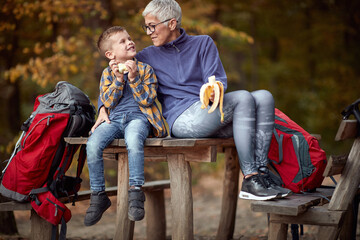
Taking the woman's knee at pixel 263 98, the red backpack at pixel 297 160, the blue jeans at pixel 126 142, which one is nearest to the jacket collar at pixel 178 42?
the blue jeans at pixel 126 142

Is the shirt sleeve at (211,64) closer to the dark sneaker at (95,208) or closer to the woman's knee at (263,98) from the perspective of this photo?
the woman's knee at (263,98)

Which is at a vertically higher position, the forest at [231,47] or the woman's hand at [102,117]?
the forest at [231,47]

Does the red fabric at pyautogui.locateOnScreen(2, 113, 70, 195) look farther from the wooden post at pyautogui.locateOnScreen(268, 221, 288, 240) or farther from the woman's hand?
the wooden post at pyautogui.locateOnScreen(268, 221, 288, 240)

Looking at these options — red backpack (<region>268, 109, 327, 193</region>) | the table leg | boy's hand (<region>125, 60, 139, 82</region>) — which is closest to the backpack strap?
the table leg

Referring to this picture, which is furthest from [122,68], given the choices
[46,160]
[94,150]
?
[46,160]

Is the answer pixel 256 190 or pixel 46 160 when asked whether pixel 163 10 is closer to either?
pixel 46 160

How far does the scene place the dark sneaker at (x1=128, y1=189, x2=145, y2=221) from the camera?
3305 millimetres

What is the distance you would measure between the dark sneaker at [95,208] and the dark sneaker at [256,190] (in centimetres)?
104

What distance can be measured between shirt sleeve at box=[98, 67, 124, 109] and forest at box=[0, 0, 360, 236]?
3743mm

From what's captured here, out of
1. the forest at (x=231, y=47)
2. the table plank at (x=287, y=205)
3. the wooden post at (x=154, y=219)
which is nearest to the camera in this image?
the table plank at (x=287, y=205)

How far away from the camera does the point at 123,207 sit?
3.77 metres

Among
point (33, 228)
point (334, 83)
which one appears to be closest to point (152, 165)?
point (33, 228)

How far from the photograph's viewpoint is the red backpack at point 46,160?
369 cm

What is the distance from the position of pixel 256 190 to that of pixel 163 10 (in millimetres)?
1649
